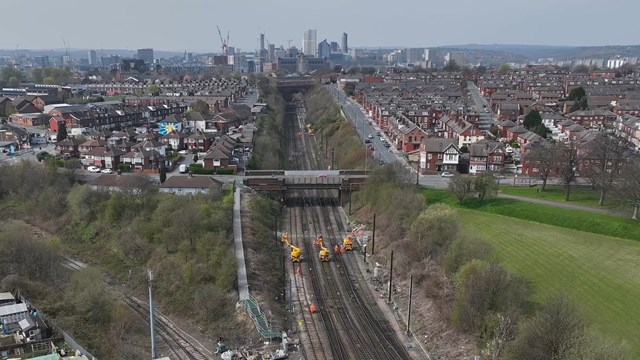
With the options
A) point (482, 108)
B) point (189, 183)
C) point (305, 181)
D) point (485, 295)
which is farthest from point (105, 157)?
point (482, 108)

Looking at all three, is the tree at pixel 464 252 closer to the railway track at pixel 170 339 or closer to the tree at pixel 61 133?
the railway track at pixel 170 339

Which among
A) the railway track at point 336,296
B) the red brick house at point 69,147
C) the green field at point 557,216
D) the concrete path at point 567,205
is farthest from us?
the red brick house at point 69,147

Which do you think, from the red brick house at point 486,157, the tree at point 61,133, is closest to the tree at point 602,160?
the red brick house at point 486,157

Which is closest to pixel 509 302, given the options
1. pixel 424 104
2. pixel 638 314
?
pixel 638 314

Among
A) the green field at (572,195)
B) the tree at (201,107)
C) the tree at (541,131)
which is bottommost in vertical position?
the green field at (572,195)

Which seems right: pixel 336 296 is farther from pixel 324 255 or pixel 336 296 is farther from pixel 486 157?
pixel 486 157

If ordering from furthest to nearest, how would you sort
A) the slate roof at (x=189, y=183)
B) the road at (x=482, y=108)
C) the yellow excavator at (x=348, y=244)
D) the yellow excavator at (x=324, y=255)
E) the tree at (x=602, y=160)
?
the road at (x=482, y=108), the slate roof at (x=189, y=183), the tree at (x=602, y=160), the yellow excavator at (x=348, y=244), the yellow excavator at (x=324, y=255)
